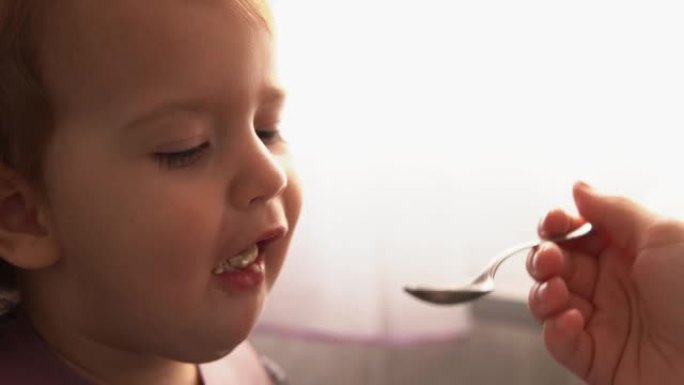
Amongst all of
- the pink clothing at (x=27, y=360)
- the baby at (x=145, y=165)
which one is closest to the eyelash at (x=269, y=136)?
the baby at (x=145, y=165)

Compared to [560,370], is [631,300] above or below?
above

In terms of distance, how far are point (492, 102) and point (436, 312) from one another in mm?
253

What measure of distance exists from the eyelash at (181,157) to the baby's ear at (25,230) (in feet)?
0.34

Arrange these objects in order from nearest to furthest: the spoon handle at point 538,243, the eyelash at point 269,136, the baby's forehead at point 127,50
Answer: the baby's forehead at point 127,50 → the eyelash at point 269,136 → the spoon handle at point 538,243

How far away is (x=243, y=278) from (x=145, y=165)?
0.39ft

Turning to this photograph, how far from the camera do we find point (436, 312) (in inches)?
37.1

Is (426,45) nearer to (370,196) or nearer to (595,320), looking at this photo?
(370,196)

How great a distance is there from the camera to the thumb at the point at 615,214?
2.39ft

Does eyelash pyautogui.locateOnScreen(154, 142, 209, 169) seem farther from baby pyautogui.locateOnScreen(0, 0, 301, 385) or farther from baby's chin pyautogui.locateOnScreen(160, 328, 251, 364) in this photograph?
baby's chin pyautogui.locateOnScreen(160, 328, 251, 364)

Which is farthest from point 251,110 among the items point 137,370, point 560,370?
point 560,370

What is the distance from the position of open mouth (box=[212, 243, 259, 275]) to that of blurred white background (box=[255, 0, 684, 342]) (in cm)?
30

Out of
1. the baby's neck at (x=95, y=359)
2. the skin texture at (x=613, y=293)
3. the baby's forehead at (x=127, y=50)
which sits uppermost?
the baby's forehead at (x=127, y=50)

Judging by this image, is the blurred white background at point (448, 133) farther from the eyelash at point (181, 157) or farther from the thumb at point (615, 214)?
the eyelash at point (181, 157)

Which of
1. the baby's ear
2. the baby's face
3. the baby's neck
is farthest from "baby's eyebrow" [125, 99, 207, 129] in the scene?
the baby's neck
